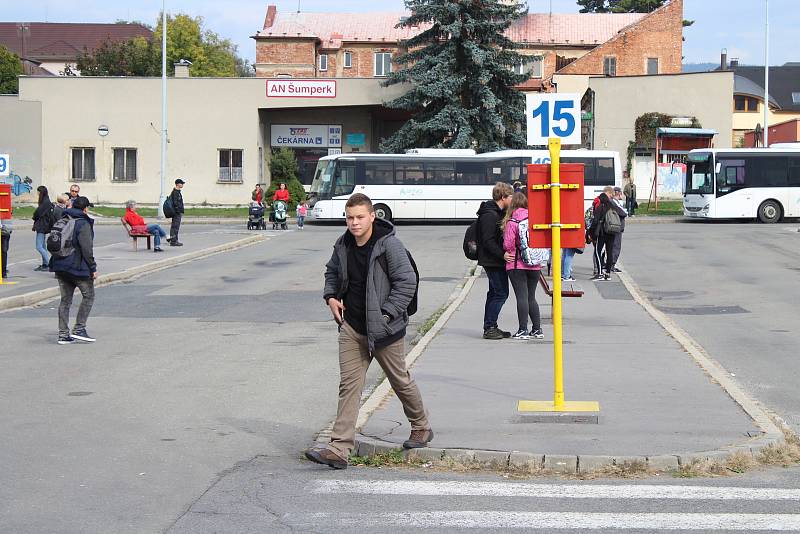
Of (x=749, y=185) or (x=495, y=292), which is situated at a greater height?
(x=749, y=185)

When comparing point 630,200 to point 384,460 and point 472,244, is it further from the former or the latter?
point 384,460

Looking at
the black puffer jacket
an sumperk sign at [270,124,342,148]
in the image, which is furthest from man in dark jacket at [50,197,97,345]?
an sumperk sign at [270,124,342,148]

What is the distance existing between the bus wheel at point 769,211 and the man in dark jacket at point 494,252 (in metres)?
31.5

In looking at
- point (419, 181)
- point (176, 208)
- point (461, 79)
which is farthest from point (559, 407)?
point (461, 79)

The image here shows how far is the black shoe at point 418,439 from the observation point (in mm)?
7562

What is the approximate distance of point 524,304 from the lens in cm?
1324

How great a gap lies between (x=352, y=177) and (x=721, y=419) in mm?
35915

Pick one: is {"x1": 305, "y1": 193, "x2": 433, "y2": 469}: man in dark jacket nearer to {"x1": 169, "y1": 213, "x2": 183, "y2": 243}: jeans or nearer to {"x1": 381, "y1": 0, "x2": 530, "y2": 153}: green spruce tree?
{"x1": 169, "y1": 213, "x2": 183, "y2": 243}: jeans

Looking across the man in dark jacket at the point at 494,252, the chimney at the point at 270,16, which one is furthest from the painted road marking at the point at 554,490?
the chimney at the point at 270,16

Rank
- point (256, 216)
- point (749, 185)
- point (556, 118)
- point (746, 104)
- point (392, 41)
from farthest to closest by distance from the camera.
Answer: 1. point (746, 104)
2. point (392, 41)
3. point (749, 185)
4. point (256, 216)
5. point (556, 118)

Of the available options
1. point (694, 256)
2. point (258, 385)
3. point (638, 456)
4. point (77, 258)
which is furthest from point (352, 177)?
point (638, 456)

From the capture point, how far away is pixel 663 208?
1970 inches

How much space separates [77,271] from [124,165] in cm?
4404

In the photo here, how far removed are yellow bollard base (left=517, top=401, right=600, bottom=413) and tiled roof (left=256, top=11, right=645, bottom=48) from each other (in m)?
78.0
